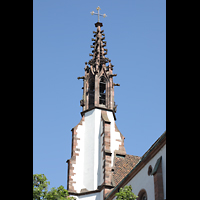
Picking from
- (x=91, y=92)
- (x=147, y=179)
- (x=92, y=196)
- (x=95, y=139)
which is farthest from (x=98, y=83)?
(x=147, y=179)

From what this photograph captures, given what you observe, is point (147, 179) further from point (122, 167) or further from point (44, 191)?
point (122, 167)

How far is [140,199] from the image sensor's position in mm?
23125

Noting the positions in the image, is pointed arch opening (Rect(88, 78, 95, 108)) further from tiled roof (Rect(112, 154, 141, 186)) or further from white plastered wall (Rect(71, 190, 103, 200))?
white plastered wall (Rect(71, 190, 103, 200))

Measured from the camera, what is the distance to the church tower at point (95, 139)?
1300 inches

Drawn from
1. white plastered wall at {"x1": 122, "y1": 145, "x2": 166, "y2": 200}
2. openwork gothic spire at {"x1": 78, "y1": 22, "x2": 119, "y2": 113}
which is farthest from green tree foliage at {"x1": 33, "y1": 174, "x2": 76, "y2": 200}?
openwork gothic spire at {"x1": 78, "y1": 22, "x2": 119, "y2": 113}

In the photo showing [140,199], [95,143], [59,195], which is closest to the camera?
[59,195]

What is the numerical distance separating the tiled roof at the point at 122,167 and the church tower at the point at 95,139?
37cm

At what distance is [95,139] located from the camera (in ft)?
115

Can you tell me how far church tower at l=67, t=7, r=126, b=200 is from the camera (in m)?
33.0

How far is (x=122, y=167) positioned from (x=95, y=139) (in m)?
3.06
